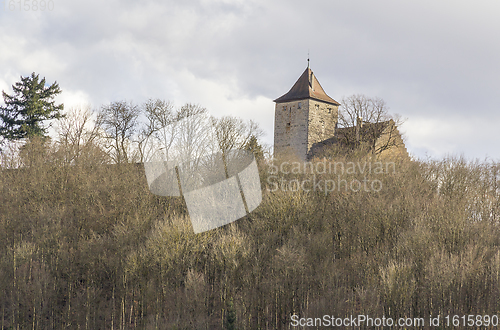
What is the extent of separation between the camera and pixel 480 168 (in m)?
22.7

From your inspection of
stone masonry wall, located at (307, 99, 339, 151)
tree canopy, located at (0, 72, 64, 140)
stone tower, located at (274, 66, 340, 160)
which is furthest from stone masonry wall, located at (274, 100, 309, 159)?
tree canopy, located at (0, 72, 64, 140)

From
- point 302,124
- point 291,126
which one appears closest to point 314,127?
point 302,124

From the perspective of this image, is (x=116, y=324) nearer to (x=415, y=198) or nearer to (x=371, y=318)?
(x=371, y=318)

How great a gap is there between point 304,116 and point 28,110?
2488cm

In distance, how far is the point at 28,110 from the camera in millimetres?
34781

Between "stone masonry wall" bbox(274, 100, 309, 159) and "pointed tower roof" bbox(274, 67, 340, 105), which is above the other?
"pointed tower roof" bbox(274, 67, 340, 105)

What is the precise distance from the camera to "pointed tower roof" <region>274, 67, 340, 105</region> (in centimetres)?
4312

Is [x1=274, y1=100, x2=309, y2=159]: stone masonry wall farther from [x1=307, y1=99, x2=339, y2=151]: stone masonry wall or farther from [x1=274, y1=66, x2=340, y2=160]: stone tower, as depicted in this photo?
[x1=307, y1=99, x2=339, y2=151]: stone masonry wall

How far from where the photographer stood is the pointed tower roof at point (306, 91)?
43.1 metres

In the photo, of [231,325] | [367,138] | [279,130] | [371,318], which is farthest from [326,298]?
[279,130]

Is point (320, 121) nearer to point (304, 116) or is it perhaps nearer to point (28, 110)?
point (304, 116)

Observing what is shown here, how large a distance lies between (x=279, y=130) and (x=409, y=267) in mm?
30643

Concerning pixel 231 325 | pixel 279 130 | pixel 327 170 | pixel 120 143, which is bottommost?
pixel 231 325

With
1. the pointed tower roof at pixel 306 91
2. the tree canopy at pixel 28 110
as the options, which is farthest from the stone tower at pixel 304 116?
the tree canopy at pixel 28 110
